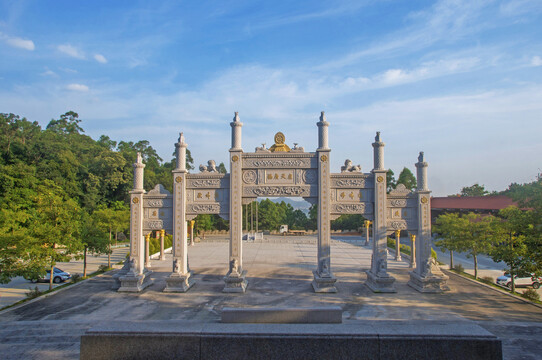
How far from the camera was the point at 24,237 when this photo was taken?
1152 centimetres

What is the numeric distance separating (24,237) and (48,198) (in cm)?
236

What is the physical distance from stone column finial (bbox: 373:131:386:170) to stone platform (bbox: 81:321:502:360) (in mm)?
9246

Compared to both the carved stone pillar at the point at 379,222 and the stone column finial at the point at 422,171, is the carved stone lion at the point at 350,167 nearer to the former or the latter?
the carved stone pillar at the point at 379,222

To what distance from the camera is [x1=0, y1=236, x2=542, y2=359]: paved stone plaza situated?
8.49 meters

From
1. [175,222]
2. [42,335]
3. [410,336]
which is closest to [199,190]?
[175,222]

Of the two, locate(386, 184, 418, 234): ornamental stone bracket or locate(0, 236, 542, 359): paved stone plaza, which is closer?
locate(0, 236, 542, 359): paved stone plaza

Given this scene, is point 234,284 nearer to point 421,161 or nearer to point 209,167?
point 209,167

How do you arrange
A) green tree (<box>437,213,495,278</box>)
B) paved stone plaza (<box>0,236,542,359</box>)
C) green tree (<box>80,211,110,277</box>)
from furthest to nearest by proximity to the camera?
green tree (<box>80,211,110,277</box>) → green tree (<box>437,213,495,278</box>) → paved stone plaza (<box>0,236,542,359</box>)

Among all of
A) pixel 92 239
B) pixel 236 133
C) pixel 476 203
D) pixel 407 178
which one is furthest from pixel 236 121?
pixel 407 178

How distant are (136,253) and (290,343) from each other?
10.5 metres

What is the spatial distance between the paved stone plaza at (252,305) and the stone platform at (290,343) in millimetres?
1977

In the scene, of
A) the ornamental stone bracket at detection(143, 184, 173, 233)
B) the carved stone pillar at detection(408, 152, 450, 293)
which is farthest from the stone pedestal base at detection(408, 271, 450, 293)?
the ornamental stone bracket at detection(143, 184, 173, 233)

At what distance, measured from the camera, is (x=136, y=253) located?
1366cm

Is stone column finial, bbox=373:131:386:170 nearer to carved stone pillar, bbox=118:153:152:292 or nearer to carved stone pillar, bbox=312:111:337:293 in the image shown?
carved stone pillar, bbox=312:111:337:293
